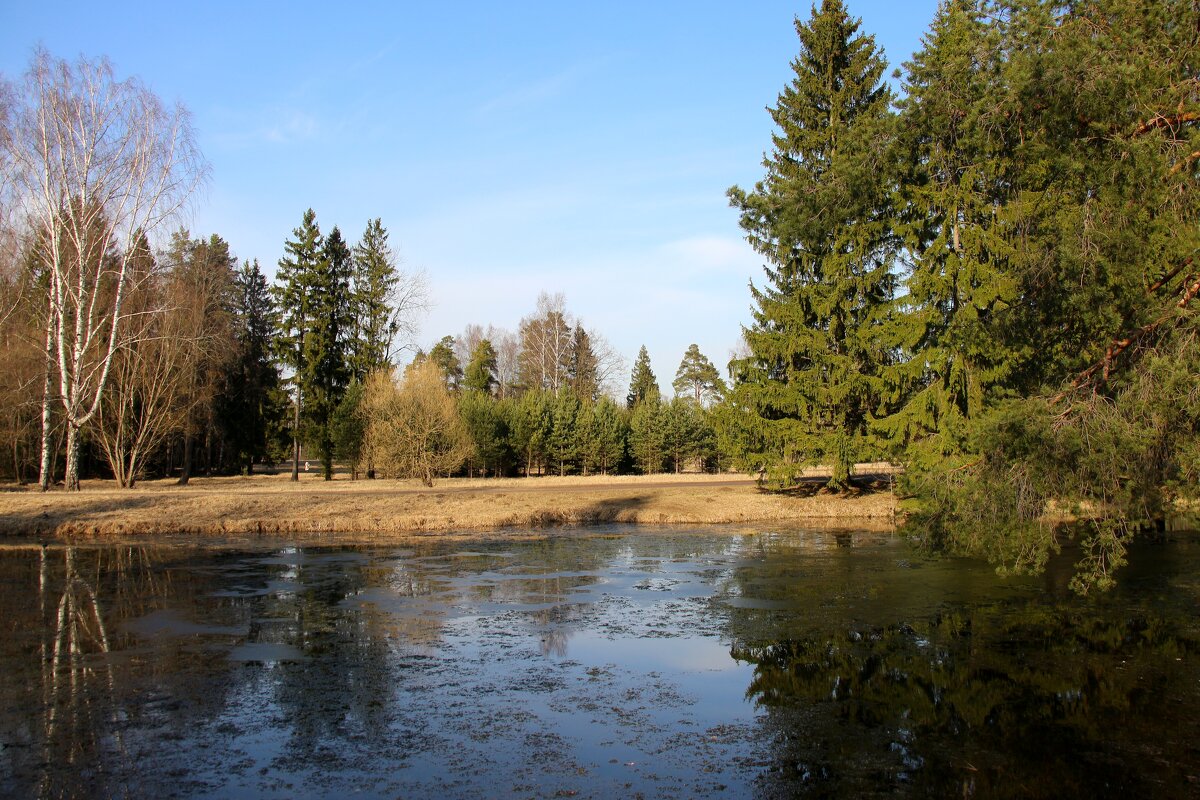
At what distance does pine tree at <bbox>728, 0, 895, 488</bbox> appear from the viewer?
95.9 ft

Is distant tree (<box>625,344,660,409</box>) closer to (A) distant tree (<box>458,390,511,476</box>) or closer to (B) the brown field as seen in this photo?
(A) distant tree (<box>458,390,511,476</box>)

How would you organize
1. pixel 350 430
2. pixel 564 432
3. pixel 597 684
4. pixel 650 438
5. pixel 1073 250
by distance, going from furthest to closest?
pixel 650 438 < pixel 564 432 < pixel 350 430 < pixel 1073 250 < pixel 597 684

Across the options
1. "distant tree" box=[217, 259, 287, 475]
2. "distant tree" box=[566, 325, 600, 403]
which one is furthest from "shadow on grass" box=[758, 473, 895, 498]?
"distant tree" box=[566, 325, 600, 403]

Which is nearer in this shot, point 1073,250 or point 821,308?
point 1073,250

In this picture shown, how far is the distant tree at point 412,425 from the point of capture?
36.5 m

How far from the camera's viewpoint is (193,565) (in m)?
19.0

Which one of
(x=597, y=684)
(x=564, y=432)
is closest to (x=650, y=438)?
(x=564, y=432)

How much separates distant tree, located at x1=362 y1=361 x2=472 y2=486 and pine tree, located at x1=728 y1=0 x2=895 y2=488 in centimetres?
1369

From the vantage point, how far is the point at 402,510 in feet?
91.2

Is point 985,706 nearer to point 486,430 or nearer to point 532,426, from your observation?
point 486,430

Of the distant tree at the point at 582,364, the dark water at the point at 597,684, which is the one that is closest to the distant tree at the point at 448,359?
the distant tree at the point at 582,364

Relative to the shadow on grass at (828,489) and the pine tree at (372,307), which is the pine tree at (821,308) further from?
the pine tree at (372,307)

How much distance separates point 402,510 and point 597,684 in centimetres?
1933

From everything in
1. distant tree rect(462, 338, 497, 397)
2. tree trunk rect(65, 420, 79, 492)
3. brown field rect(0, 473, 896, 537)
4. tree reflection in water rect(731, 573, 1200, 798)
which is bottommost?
tree reflection in water rect(731, 573, 1200, 798)
